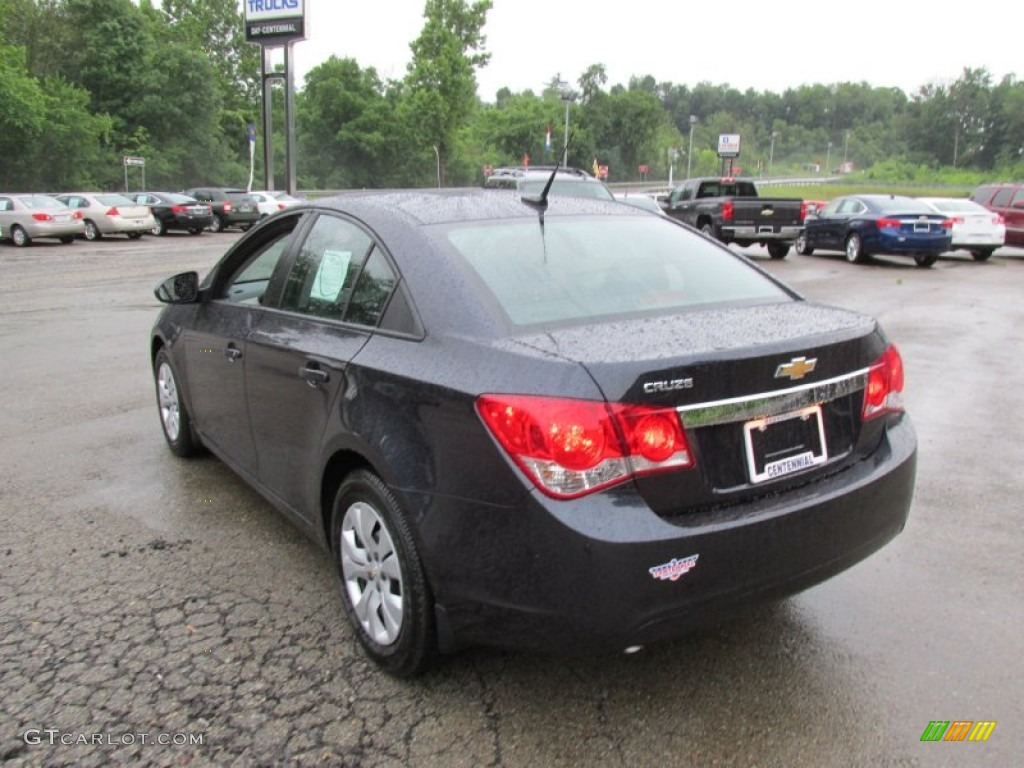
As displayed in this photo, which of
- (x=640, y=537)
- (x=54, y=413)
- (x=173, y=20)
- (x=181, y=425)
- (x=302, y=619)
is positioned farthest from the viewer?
(x=173, y=20)

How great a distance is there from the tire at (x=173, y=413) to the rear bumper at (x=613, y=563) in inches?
116

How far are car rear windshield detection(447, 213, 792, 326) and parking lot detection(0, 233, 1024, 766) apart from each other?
4.08 ft

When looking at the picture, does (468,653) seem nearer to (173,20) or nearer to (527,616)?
(527,616)

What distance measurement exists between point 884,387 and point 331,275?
2.16 m

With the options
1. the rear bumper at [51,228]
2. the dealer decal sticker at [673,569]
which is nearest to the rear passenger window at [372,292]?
the dealer decal sticker at [673,569]

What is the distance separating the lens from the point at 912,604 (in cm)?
341

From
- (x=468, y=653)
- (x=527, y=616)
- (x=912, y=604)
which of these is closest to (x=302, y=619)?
(x=468, y=653)

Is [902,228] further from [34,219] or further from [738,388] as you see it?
[34,219]

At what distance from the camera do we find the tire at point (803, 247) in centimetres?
2097

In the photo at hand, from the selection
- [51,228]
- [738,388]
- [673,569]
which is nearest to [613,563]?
[673,569]

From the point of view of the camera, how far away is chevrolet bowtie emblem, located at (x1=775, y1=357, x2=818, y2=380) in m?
2.54

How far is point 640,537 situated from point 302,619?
5.30 feet

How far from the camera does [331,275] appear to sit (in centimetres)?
344

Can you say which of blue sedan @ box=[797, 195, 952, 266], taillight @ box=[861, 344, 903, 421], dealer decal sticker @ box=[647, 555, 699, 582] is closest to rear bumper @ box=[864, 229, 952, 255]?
blue sedan @ box=[797, 195, 952, 266]
